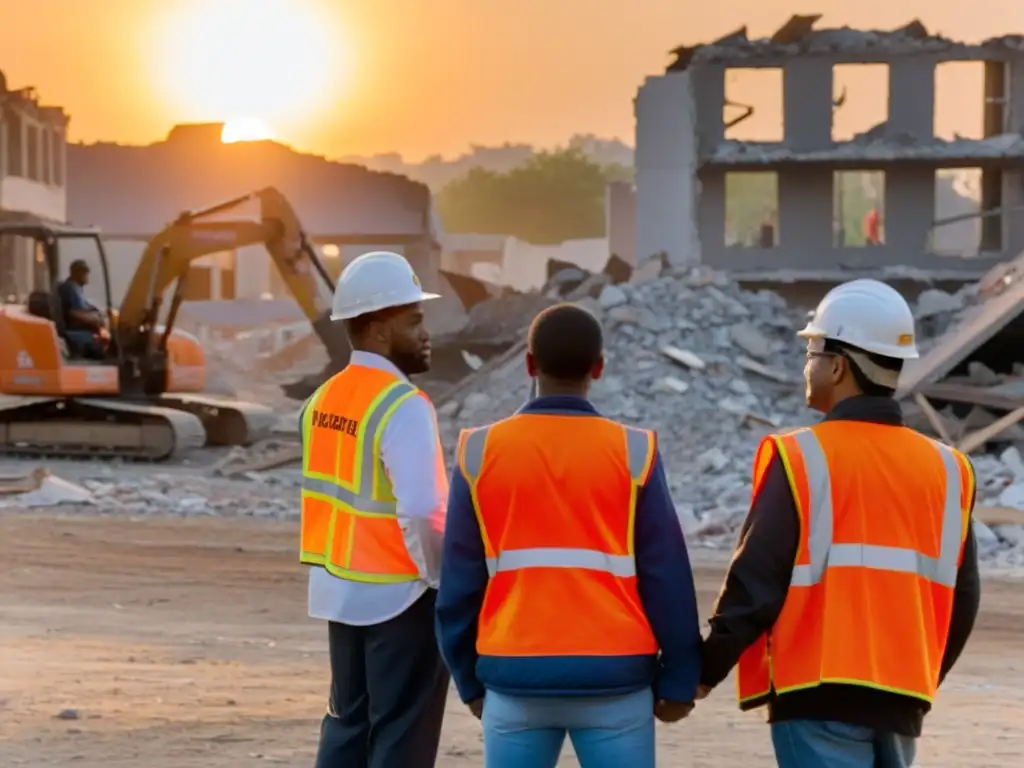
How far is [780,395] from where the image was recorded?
2111 cm

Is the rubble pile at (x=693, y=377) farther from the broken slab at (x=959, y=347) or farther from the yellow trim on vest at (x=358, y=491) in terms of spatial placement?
the yellow trim on vest at (x=358, y=491)

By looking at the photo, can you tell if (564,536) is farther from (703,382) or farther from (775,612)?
(703,382)

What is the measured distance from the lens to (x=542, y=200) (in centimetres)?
8681

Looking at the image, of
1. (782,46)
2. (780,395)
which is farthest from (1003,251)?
(780,395)

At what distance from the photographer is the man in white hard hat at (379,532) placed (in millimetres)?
4207

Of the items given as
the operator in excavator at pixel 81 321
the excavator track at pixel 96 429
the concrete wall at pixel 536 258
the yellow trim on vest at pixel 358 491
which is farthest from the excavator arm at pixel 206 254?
the concrete wall at pixel 536 258

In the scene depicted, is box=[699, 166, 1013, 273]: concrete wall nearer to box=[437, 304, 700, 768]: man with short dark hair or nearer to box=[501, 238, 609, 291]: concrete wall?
box=[501, 238, 609, 291]: concrete wall

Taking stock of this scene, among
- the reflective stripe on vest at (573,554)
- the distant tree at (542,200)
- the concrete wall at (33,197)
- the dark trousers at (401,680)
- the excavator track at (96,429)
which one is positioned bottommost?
the excavator track at (96,429)

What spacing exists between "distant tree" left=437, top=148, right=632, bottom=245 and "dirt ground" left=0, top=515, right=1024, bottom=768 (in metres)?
72.5

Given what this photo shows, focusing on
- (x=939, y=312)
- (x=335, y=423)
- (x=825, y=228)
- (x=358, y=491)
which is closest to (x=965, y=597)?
(x=358, y=491)

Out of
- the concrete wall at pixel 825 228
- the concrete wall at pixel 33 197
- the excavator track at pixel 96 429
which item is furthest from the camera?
the concrete wall at pixel 33 197

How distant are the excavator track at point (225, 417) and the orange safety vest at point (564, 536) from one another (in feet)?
53.8

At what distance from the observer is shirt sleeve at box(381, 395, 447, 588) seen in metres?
4.14

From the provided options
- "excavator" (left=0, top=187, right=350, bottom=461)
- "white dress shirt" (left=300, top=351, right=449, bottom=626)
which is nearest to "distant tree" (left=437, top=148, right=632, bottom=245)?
"excavator" (left=0, top=187, right=350, bottom=461)
